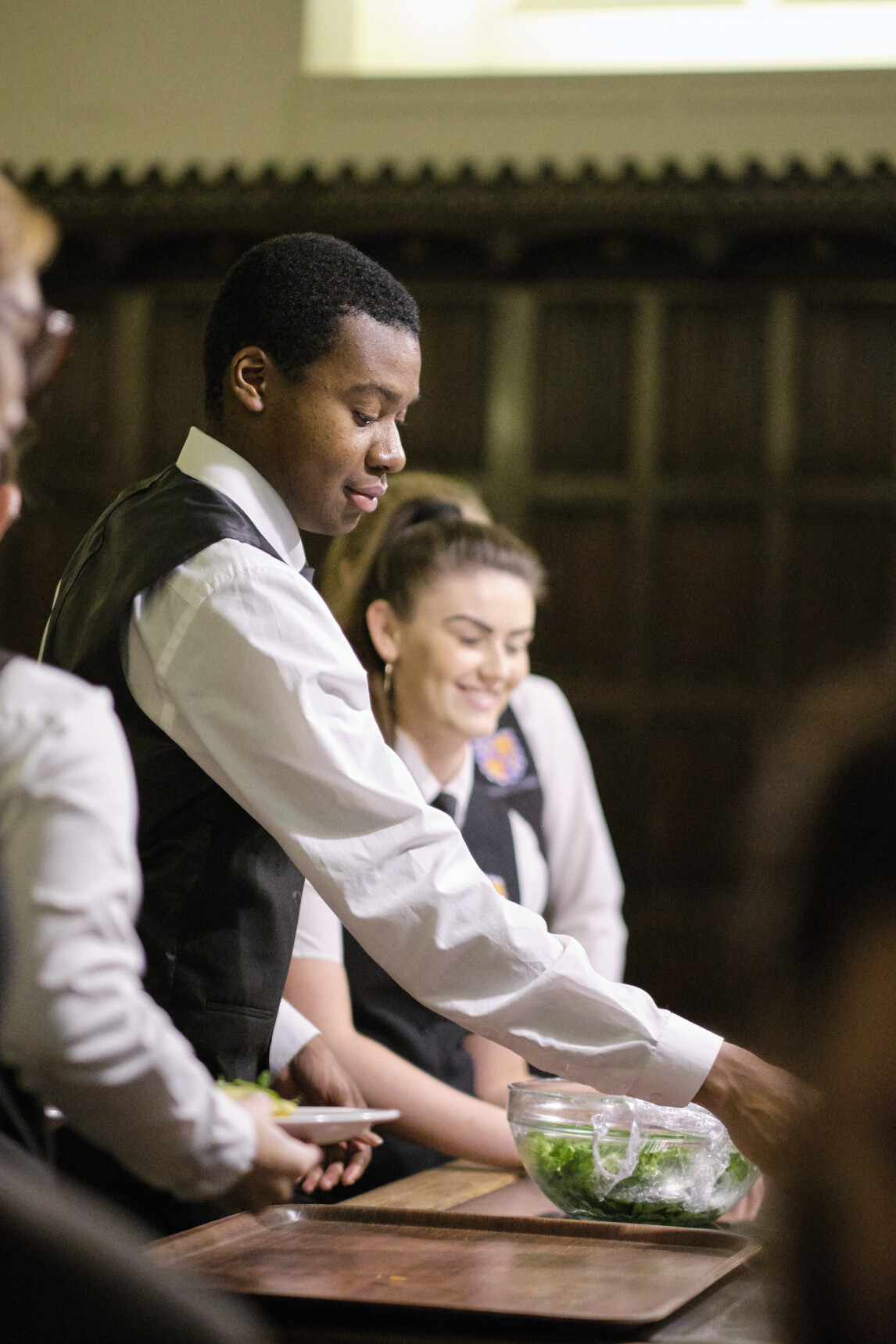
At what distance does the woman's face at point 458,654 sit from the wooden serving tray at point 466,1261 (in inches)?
41.5

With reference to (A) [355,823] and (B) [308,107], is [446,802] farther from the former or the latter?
(B) [308,107]

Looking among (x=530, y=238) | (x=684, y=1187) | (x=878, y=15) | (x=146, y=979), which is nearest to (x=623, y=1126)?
(x=684, y=1187)

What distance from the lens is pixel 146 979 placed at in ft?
5.09

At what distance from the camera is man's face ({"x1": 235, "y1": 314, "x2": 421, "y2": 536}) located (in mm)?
1739

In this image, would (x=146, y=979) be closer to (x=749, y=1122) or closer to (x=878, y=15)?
(x=749, y=1122)

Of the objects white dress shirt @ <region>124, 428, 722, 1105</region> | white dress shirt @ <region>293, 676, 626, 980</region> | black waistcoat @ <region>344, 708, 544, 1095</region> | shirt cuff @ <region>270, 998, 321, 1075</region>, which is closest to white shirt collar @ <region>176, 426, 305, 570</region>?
white dress shirt @ <region>124, 428, 722, 1105</region>

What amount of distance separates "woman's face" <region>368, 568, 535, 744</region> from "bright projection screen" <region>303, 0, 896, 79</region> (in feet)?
12.9

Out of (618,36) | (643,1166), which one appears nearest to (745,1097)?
(643,1166)

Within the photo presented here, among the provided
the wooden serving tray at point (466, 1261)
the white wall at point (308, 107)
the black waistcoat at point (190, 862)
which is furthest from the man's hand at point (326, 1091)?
the white wall at point (308, 107)

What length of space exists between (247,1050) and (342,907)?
0.23 m

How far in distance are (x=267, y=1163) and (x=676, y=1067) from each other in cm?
56

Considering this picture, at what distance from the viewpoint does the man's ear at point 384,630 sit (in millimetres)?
2617

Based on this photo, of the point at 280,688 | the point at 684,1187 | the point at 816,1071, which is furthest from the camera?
the point at 684,1187

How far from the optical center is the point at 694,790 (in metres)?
5.75
